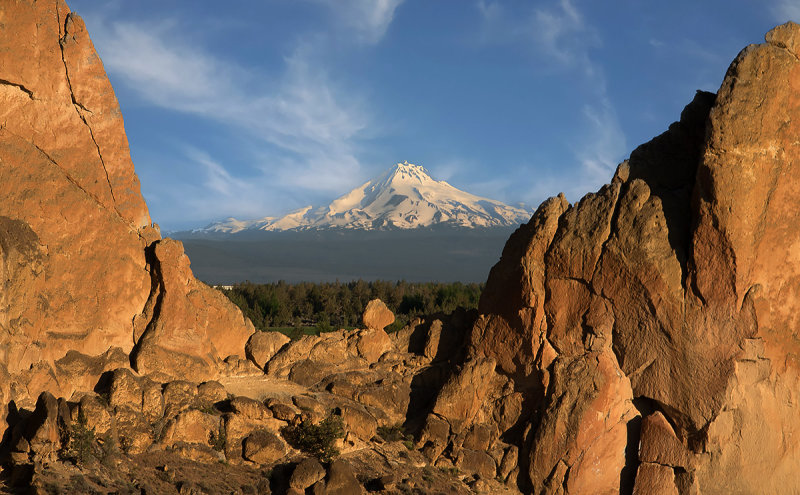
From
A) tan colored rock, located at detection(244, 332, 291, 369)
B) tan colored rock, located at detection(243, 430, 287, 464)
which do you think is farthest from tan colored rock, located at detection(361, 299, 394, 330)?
tan colored rock, located at detection(243, 430, 287, 464)

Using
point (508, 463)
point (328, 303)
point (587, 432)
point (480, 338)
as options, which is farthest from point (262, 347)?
point (328, 303)

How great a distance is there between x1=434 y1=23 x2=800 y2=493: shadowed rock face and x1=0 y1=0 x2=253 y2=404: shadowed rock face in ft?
25.4

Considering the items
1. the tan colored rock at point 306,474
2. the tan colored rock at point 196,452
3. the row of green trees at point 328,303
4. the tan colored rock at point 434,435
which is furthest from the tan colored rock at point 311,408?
the row of green trees at point 328,303

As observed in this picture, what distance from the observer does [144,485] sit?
1431 centimetres

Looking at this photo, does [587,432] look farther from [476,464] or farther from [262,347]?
[262,347]

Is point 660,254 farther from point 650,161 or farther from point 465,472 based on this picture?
point 465,472

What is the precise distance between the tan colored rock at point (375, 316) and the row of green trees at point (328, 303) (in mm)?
22248

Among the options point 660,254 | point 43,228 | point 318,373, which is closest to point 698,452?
point 660,254

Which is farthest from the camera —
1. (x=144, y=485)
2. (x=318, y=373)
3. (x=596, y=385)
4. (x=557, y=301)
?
(x=318, y=373)

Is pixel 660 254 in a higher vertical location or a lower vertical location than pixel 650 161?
lower

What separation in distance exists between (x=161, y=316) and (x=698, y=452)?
13538mm

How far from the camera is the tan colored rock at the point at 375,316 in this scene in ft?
67.1

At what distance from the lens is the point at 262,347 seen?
19.9 meters

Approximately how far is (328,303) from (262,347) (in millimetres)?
28539
